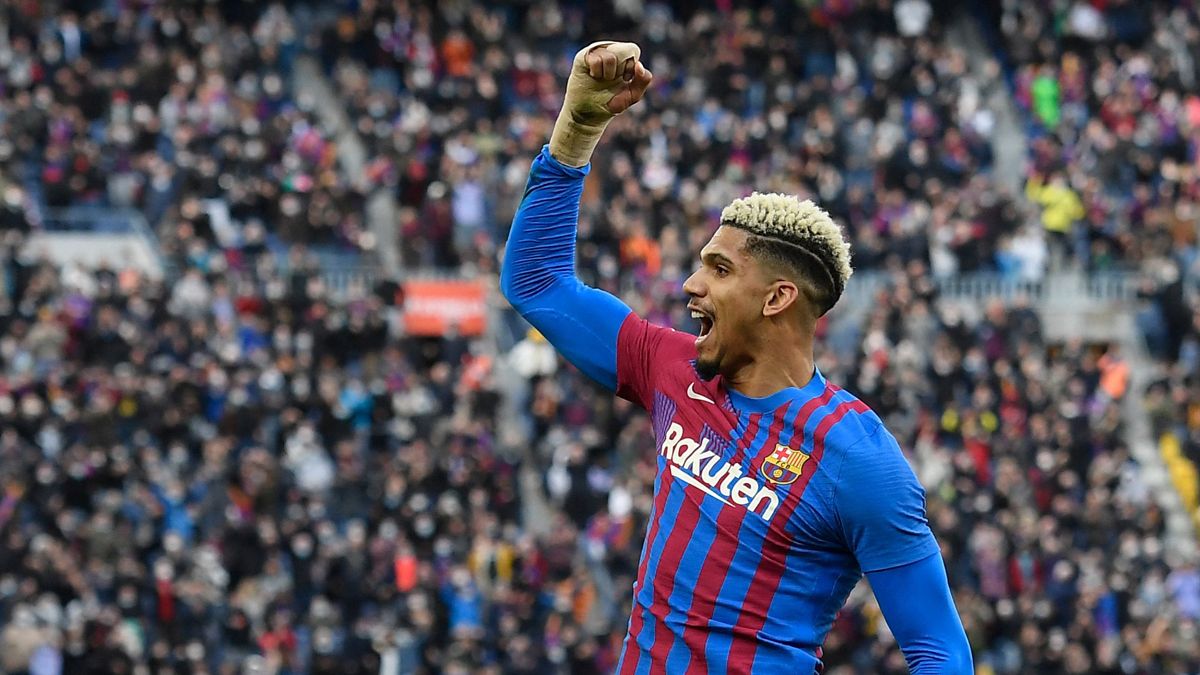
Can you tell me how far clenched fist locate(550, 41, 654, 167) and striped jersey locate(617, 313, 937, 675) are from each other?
0.64m

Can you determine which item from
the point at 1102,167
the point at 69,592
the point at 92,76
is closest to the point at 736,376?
the point at 69,592

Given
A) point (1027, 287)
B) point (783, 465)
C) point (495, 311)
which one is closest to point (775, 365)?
point (783, 465)

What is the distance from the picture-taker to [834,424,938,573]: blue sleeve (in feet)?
13.0

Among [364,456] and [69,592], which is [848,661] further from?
[69,592]

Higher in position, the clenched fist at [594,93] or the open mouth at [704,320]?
the clenched fist at [594,93]

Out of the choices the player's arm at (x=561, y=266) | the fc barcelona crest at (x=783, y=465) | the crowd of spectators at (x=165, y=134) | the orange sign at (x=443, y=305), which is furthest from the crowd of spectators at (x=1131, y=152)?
the fc barcelona crest at (x=783, y=465)

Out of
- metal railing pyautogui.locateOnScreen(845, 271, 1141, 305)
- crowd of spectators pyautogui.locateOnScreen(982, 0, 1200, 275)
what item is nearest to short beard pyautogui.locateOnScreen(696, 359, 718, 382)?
metal railing pyautogui.locateOnScreen(845, 271, 1141, 305)

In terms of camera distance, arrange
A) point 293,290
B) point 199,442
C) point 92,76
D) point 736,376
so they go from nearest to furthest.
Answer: point 736,376 → point 199,442 → point 293,290 → point 92,76

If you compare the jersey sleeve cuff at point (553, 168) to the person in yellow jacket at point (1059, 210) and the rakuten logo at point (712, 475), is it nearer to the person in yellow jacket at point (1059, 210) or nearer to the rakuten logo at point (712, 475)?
the rakuten logo at point (712, 475)

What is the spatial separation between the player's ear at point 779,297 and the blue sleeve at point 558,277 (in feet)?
1.34

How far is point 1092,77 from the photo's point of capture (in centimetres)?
2561

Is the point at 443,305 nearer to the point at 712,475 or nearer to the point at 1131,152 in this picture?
the point at 1131,152

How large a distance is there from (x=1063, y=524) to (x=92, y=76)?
11.1 metres

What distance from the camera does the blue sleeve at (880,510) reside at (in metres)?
3.97
